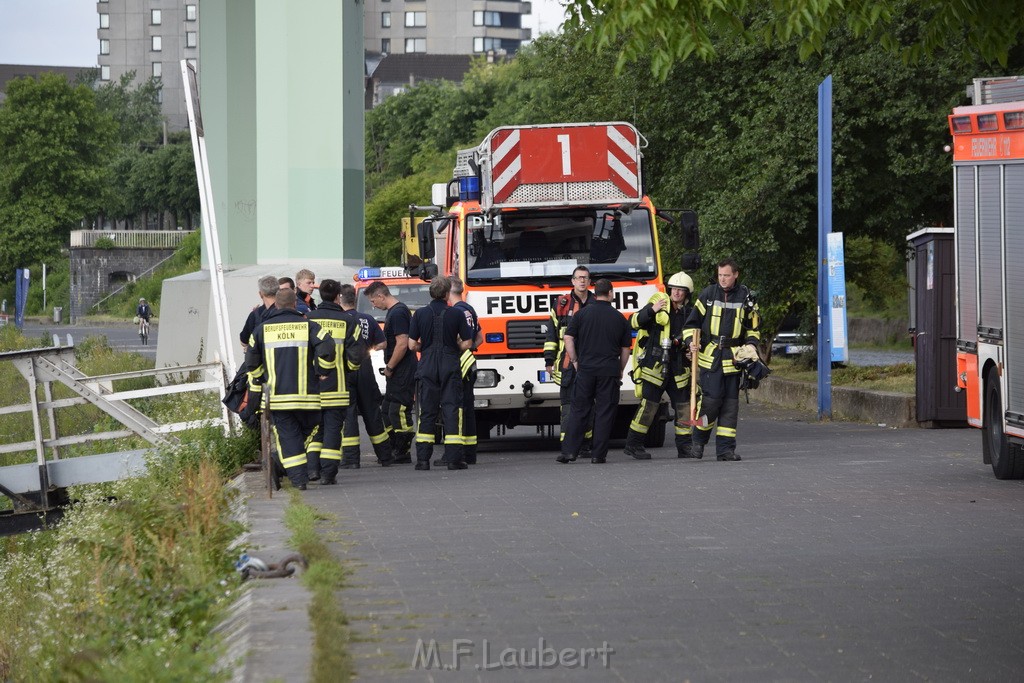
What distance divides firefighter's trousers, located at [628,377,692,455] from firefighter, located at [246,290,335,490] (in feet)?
12.9

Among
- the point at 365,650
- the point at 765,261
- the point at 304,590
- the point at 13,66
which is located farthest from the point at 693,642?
the point at 13,66

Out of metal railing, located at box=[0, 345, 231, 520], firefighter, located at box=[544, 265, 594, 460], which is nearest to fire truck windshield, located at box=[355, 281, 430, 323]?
metal railing, located at box=[0, 345, 231, 520]

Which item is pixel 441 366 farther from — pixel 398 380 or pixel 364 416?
pixel 398 380

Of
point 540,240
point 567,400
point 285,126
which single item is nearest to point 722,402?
point 567,400

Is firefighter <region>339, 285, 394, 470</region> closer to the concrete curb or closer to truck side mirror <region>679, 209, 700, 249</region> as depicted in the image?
truck side mirror <region>679, 209, 700, 249</region>

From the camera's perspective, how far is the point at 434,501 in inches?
463

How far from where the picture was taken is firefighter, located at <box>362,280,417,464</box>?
1569cm

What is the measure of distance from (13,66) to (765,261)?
524 ft

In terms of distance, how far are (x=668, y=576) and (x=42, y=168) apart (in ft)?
287

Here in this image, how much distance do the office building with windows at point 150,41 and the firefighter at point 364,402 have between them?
5035 inches

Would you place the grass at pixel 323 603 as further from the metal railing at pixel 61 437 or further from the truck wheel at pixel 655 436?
the truck wheel at pixel 655 436

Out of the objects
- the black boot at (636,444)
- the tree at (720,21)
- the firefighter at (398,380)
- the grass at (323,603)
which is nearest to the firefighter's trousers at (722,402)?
the black boot at (636,444)

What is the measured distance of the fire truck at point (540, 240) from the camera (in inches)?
659

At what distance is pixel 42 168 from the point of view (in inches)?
3558
